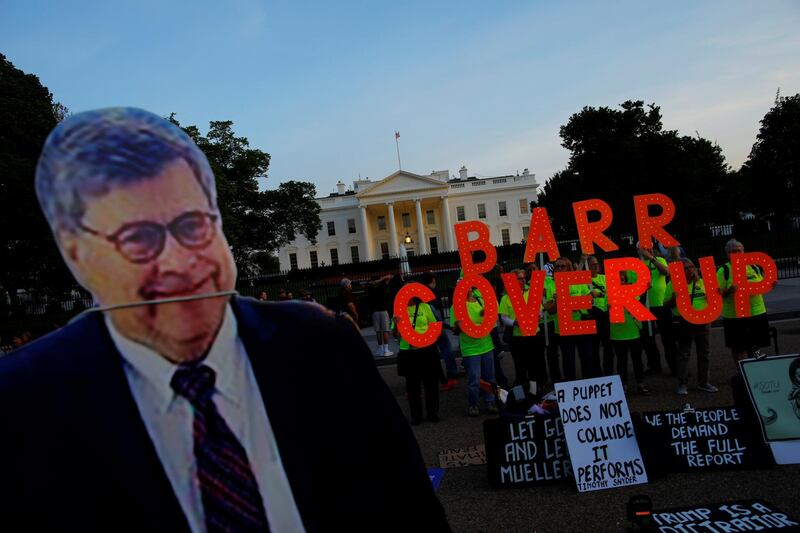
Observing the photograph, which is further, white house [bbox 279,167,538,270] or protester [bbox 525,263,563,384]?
white house [bbox 279,167,538,270]

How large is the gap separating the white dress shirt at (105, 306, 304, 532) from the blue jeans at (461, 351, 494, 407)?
6699 millimetres

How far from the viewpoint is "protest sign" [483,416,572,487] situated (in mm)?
5117

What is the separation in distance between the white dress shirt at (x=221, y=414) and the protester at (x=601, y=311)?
7.52m

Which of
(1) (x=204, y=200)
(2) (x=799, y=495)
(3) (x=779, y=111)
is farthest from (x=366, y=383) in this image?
(3) (x=779, y=111)

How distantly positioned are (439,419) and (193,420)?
693cm

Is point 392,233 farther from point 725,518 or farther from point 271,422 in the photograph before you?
point 271,422

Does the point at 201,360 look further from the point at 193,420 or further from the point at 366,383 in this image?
the point at 366,383

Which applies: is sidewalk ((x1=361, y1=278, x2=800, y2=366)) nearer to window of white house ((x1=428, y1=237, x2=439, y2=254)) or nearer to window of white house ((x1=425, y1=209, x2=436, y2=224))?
window of white house ((x1=428, y1=237, x2=439, y2=254))

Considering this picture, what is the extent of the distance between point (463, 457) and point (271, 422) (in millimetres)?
5394

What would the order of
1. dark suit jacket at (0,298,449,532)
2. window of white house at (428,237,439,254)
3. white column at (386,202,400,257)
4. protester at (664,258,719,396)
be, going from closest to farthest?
dark suit jacket at (0,298,449,532) → protester at (664,258,719,396) → white column at (386,202,400,257) → window of white house at (428,237,439,254)

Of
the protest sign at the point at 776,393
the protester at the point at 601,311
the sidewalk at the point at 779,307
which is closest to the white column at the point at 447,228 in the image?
the sidewalk at the point at 779,307

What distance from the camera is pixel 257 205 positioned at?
4775cm

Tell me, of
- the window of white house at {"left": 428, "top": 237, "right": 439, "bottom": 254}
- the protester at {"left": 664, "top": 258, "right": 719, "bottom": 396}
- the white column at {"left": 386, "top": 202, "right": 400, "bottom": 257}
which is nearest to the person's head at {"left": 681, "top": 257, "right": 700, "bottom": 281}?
the protester at {"left": 664, "top": 258, "right": 719, "bottom": 396}

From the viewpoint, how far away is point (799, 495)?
4.33 m
